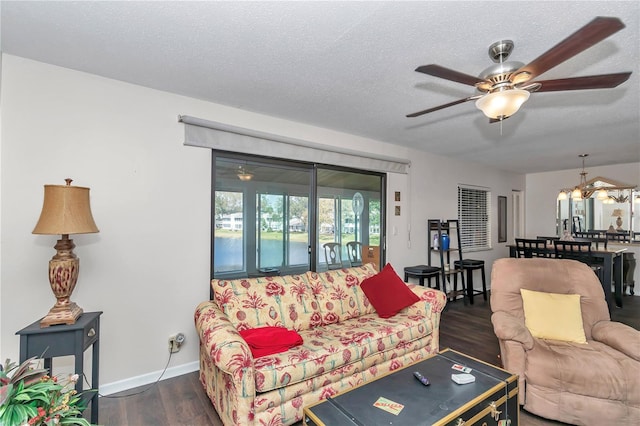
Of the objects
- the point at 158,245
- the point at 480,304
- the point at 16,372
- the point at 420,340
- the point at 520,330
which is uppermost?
the point at 158,245

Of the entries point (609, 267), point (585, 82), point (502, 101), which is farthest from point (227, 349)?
point (609, 267)

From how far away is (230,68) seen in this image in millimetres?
2137

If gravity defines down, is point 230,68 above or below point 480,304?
above

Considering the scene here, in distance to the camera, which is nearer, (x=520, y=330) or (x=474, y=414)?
(x=474, y=414)

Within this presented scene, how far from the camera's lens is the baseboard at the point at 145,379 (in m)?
2.26

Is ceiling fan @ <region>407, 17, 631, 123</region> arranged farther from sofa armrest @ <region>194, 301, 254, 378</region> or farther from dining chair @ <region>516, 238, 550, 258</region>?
dining chair @ <region>516, 238, 550, 258</region>

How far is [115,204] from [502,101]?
280 cm

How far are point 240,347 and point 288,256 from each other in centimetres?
165

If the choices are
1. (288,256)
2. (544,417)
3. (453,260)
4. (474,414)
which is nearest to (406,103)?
(288,256)

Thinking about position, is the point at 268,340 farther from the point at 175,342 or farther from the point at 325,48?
the point at 325,48

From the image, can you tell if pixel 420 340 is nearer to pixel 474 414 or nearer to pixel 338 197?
pixel 474 414

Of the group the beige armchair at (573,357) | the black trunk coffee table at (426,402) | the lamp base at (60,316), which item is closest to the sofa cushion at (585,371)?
the beige armchair at (573,357)

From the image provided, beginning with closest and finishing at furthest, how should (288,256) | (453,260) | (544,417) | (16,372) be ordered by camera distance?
(16,372) < (544,417) < (288,256) < (453,260)

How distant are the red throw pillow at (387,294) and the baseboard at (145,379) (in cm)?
172
